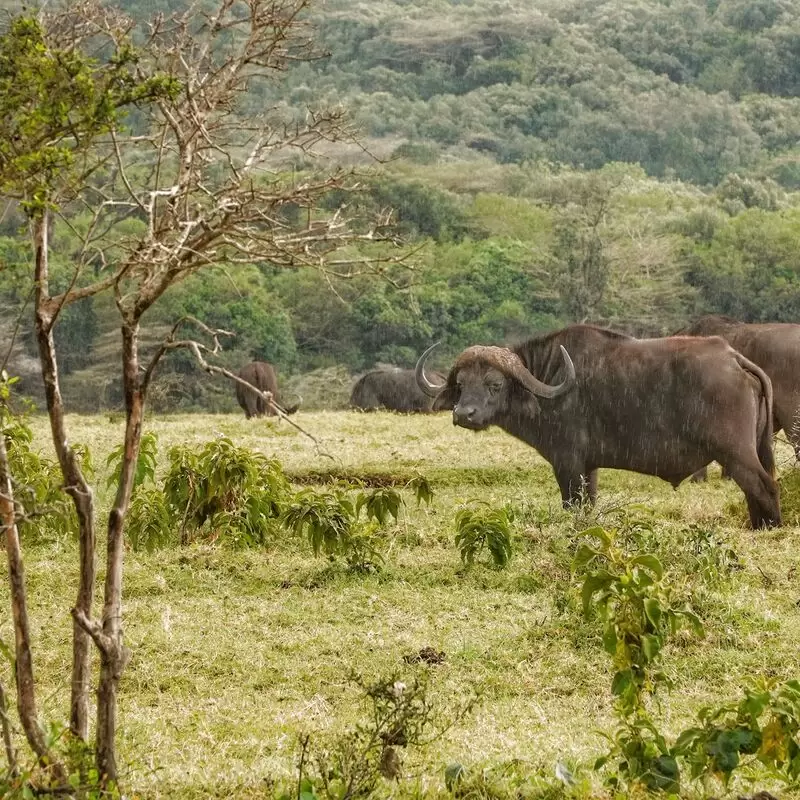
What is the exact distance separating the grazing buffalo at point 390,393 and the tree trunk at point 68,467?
18495mm

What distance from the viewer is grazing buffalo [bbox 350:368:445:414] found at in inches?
881

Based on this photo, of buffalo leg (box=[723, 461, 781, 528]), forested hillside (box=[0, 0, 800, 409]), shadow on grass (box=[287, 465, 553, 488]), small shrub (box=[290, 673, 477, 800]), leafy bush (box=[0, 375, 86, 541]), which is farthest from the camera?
forested hillside (box=[0, 0, 800, 409])

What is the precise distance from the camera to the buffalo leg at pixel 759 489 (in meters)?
8.39

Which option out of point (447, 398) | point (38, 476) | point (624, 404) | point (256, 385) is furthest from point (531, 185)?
point (38, 476)

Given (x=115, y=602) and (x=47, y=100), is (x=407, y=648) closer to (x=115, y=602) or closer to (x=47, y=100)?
(x=115, y=602)

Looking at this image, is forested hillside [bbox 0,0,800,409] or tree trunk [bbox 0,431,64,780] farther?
forested hillside [bbox 0,0,800,409]

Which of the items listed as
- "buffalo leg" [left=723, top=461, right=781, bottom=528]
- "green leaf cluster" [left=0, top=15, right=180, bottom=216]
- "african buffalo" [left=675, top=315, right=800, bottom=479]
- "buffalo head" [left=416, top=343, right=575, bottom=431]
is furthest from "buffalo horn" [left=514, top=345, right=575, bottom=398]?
"green leaf cluster" [left=0, top=15, right=180, bottom=216]

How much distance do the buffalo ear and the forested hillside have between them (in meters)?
1.40

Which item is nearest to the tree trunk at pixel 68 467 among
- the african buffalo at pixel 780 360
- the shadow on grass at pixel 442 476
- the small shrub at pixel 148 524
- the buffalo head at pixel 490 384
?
the small shrub at pixel 148 524

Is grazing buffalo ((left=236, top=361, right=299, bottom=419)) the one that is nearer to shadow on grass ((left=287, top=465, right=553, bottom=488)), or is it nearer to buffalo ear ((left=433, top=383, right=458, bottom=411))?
shadow on grass ((left=287, top=465, right=553, bottom=488))

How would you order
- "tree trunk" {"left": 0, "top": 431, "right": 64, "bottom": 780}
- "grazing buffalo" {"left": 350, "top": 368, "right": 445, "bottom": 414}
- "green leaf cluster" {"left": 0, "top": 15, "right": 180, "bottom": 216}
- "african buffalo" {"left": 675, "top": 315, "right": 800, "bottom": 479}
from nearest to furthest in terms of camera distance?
"green leaf cluster" {"left": 0, "top": 15, "right": 180, "bottom": 216} → "tree trunk" {"left": 0, "top": 431, "right": 64, "bottom": 780} → "african buffalo" {"left": 675, "top": 315, "right": 800, "bottom": 479} → "grazing buffalo" {"left": 350, "top": 368, "right": 445, "bottom": 414}

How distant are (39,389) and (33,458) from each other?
28.1m

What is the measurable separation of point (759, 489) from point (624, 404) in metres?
1.11

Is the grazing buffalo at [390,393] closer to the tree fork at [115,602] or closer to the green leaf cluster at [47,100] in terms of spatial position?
the tree fork at [115,602]
